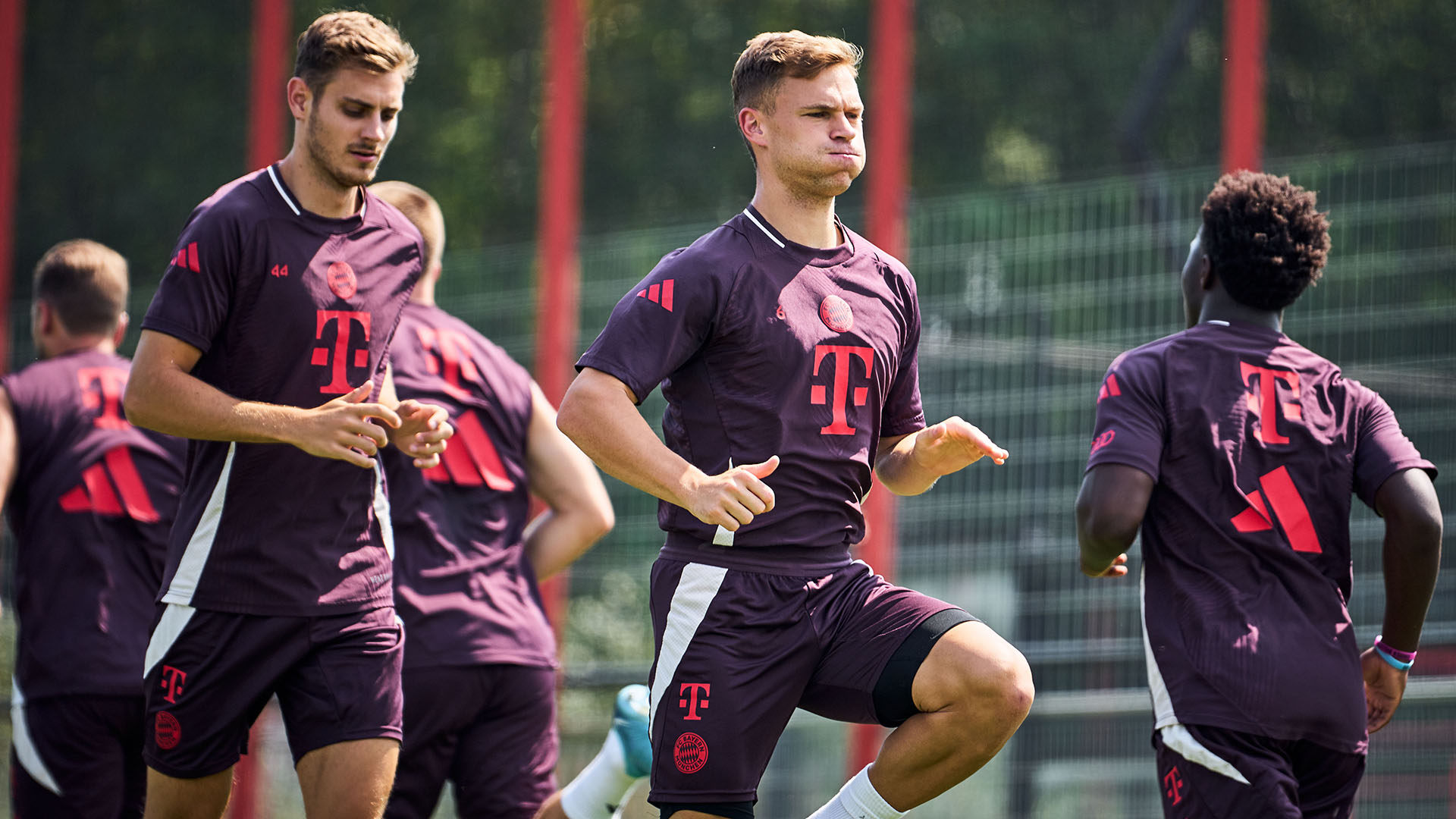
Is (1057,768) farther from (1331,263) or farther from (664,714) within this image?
(664,714)

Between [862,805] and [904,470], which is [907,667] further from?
[904,470]

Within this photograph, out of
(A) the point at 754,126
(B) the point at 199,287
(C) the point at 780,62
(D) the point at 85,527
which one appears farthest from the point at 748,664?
(D) the point at 85,527

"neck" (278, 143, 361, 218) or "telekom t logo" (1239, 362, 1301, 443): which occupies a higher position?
"neck" (278, 143, 361, 218)

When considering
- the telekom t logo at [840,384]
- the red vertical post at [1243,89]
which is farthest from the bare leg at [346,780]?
the red vertical post at [1243,89]

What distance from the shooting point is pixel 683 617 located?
3.85 m

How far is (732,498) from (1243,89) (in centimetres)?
502

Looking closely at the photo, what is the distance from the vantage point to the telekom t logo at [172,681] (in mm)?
4262

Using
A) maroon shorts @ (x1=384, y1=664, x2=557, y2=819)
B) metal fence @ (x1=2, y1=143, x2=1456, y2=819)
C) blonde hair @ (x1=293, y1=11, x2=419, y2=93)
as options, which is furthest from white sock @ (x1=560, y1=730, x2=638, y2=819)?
metal fence @ (x1=2, y1=143, x2=1456, y2=819)

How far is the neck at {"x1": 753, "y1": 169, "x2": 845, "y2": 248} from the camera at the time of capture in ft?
13.4

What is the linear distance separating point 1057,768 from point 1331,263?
8.92ft

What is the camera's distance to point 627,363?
378cm

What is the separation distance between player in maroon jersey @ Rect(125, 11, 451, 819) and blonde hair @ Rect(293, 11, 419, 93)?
12 millimetres

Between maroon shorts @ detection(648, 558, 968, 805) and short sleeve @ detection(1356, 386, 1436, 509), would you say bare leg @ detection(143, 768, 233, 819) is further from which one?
short sleeve @ detection(1356, 386, 1436, 509)

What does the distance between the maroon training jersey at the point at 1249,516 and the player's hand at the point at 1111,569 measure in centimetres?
9
